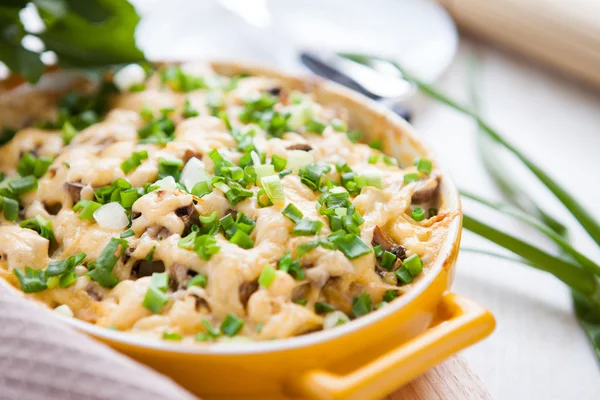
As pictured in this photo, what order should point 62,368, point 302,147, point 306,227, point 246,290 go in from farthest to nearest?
point 302,147, point 306,227, point 246,290, point 62,368

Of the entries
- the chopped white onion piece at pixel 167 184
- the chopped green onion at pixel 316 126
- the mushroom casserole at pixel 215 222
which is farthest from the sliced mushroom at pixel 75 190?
the chopped green onion at pixel 316 126

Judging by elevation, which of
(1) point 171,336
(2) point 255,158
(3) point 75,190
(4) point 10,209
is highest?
(2) point 255,158

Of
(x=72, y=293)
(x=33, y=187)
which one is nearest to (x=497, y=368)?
(x=72, y=293)

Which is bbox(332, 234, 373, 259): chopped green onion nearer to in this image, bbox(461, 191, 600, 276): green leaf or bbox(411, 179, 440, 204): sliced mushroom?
bbox(411, 179, 440, 204): sliced mushroom

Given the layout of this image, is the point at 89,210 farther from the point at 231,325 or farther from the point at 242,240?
the point at 231,325

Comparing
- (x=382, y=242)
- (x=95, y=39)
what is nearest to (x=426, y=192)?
(x=382, y=242)

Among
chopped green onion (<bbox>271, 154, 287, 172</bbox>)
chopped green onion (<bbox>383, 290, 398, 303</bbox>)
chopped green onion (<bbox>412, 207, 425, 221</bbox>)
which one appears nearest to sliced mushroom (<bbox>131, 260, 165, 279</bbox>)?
chopped green onion (<bbox>271, 154, 287, 172</bbox>)
